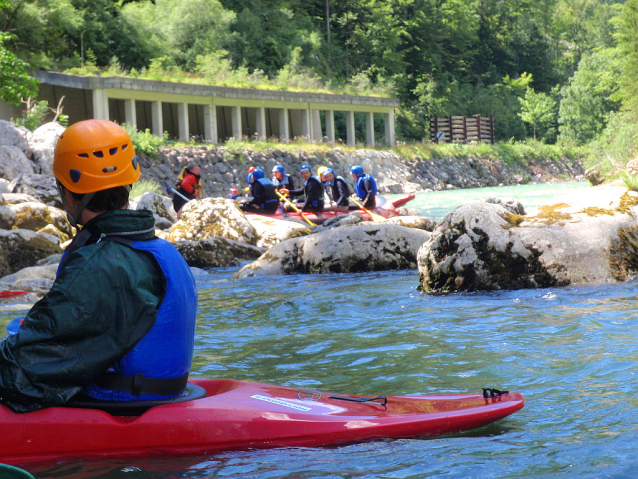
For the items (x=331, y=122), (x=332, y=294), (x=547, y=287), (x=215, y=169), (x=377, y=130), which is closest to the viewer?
(x=547, y=287)

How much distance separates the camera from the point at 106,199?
2852 millimetres

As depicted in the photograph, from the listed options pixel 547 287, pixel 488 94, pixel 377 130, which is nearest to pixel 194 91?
pixel 377 130

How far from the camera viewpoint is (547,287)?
7.20 metres

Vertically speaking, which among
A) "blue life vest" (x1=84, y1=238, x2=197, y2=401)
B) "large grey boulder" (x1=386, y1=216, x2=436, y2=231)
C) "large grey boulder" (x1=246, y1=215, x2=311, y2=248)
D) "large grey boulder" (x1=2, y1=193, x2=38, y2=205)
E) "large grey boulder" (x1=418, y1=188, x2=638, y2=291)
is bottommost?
"large grey boulder" (x1=246, y1=215, x2=311, y2=248)

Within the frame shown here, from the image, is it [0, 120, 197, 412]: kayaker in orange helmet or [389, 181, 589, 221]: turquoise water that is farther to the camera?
[389, 181, 589, 221]: turquoise water

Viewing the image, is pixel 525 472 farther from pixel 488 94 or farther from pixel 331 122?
pixel 488 94

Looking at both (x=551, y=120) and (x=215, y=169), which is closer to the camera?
(x=215, y=169)

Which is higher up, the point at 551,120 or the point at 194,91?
the point at 194,91

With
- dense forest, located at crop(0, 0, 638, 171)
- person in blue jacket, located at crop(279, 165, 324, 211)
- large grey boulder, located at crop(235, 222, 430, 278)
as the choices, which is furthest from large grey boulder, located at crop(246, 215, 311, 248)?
dense forest, located at crop(0, 0, 638, 171)

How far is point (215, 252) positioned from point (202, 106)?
24963 millimetres

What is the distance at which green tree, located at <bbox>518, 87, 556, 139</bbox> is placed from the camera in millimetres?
59625

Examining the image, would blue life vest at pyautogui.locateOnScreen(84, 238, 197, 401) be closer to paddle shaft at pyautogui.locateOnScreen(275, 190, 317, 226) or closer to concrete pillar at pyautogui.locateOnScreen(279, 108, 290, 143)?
paddle shaft at pyautogui.locateOnScreen(275, 190, 317, 226)

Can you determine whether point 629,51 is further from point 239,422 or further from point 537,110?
point 239,422

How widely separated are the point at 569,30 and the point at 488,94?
2934cm
